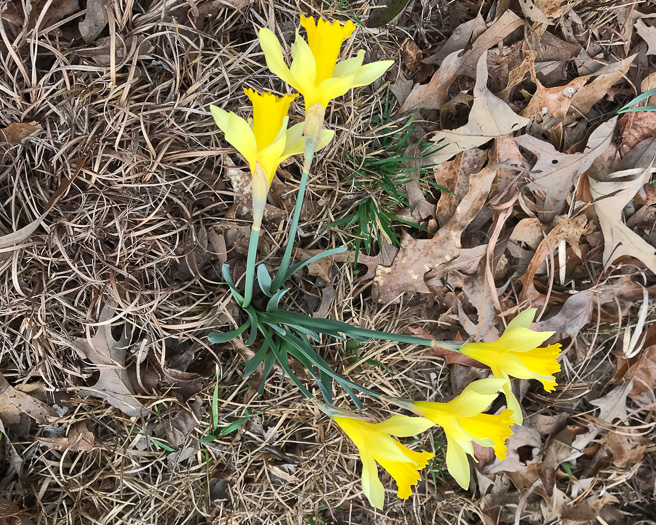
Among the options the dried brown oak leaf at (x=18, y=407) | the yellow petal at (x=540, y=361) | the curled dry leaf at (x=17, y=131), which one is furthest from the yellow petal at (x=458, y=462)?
the curled dry leaf at (x=17, y=131)

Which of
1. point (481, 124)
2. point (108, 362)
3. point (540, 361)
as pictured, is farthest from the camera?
point (481, 124)

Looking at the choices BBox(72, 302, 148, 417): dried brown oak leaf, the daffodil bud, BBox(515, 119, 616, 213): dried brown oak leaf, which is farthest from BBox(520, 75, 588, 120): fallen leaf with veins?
BBox(72, 302, 148, 417): dried brown oak leaf

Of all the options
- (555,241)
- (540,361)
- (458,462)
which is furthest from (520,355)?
(555,241)

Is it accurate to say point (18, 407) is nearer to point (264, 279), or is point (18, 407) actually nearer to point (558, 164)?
point (264, 279)

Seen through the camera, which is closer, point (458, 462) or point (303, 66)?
point (303, 66)

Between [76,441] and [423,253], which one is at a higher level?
[423,253]

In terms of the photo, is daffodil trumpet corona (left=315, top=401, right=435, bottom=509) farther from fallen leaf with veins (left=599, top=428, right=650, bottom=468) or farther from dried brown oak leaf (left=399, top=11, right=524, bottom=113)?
fallen leaf with veins (left=599, top=428, right=650, bottom=468)

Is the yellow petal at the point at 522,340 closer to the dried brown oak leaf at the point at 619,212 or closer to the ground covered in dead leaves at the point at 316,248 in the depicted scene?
the ground covered in dead leaves at the point at 316,248
